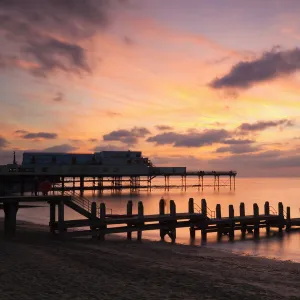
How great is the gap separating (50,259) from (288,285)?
842 centimetres

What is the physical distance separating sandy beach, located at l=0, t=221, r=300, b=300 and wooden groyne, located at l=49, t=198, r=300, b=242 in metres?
6.52

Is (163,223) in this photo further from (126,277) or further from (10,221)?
(126,277)

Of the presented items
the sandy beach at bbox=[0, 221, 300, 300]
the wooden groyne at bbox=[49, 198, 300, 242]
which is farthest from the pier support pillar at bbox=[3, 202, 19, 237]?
the sandy beach at bbox=[0, 221, 300, 300]

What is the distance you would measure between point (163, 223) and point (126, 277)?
56.3 ft

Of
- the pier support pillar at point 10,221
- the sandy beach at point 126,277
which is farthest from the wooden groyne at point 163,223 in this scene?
the sandy beach at point 126,277

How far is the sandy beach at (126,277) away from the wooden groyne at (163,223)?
6516mm

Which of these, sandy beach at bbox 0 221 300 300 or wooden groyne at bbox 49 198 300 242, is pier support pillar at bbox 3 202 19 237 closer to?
wooden groyne at bbox 49 198 300 242

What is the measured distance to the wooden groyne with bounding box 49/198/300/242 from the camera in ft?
82.4

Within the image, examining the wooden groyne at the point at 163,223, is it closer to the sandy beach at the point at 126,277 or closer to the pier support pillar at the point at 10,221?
the pier support pillar at the point at 10,221

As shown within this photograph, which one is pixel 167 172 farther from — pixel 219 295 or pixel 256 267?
pixel 219 295

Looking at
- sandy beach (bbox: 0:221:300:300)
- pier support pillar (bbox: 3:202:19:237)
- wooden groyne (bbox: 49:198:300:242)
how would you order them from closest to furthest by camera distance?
sandy beach (bbox: 0:221:300:300) < pier support pillar (bbox: 3:202:19:237) < wooden groyne (bbox: 49:198:300:242)

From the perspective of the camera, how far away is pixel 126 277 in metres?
13.0

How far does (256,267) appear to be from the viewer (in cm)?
1752

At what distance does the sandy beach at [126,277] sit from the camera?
10.9 metres
